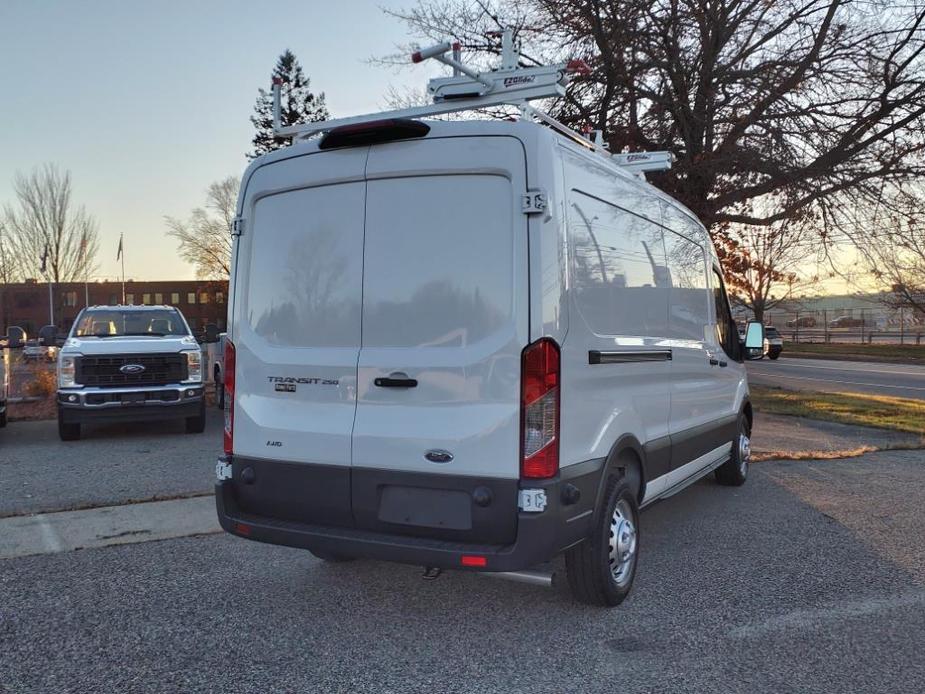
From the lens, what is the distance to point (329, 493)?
3.98 metres

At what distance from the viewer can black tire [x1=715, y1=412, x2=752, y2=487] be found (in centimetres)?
726

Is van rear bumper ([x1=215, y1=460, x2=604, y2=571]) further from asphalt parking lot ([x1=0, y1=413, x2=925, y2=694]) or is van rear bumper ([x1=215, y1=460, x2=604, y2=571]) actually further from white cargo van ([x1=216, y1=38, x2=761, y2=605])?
asphalt parking lot ([x1=0, y1=413, x2=925, y2=694])

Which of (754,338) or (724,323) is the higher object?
(724,323)

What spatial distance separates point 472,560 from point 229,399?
5.70 feet

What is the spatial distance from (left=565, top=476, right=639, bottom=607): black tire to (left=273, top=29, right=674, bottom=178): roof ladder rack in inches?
80.1

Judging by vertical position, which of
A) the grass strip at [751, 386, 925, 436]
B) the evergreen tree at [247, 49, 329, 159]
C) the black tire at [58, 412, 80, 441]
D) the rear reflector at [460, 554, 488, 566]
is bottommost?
the black tire at [58, 412, 80, 441]

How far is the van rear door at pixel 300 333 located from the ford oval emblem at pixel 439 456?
1.53ft

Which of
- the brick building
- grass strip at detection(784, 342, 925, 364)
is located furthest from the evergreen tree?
grass strip at detection(784, 342, 925, 364)

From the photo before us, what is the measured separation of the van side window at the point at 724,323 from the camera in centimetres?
665

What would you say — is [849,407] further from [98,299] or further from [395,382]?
[98,299]

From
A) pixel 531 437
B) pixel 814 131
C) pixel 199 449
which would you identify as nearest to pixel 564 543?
pixel 531 437

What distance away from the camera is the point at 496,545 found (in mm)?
3654

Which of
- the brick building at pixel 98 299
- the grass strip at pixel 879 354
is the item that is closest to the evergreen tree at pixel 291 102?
the brick building at pixel 98 299

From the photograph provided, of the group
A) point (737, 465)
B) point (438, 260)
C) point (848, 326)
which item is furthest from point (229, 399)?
point (848, 326)
